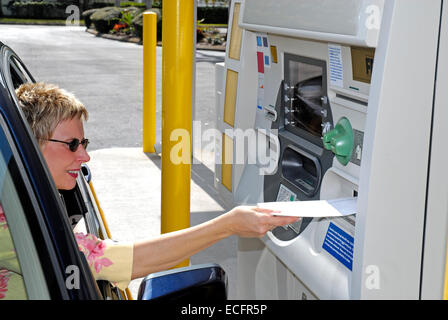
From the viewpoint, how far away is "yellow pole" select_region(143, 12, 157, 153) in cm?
700

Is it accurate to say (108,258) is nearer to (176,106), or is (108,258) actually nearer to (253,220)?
(253,220)

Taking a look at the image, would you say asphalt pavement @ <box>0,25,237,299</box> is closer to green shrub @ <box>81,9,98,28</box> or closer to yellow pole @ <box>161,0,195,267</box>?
yellow pole @ <box>161,0,195,267</box>

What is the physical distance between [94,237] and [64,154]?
10.6 inches

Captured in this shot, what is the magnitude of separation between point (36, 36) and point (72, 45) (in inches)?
123

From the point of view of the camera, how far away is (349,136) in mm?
2098

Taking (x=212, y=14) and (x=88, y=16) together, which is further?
(x=212, y=14)

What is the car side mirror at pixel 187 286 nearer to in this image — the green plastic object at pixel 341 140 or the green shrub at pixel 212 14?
the green plastic object at pixel 341 140

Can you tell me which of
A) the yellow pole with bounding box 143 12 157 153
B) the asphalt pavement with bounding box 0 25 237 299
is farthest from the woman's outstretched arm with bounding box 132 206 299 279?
the yellow pole with bounding box 143 12 157 153

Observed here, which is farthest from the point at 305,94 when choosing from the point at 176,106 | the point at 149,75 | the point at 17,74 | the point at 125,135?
the point at 125,135

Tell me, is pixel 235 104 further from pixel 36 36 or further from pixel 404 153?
pixel 36 36

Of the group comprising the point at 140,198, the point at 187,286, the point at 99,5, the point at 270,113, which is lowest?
the point at 140,198

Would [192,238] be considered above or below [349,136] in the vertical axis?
below

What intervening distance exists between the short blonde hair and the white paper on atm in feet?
2.19

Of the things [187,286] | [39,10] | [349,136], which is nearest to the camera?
[187,286]
